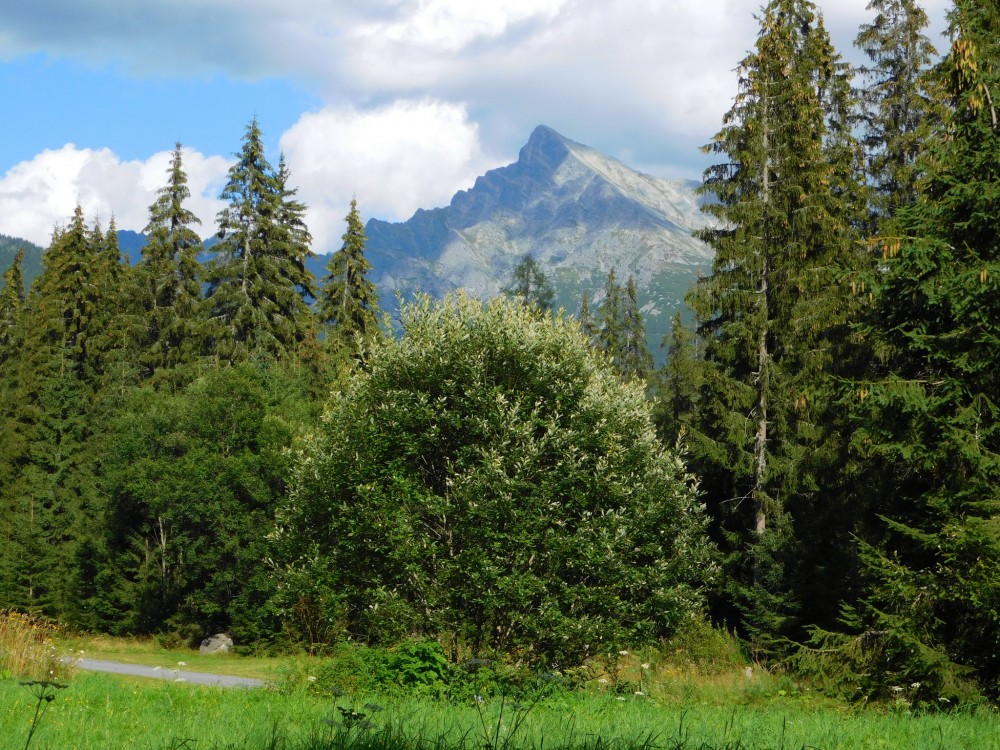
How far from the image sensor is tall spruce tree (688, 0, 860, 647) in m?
27.8

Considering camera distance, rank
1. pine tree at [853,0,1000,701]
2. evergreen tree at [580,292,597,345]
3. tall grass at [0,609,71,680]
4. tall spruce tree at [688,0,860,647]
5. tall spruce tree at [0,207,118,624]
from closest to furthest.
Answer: tall grass at [0,609,71,680]
pine tree at [853,0,1000,701]
tall spruce tree at [688,0,860,647]
tall spruce tree at [0,207,118,624]
evergreen tree at [580,292,597,345]

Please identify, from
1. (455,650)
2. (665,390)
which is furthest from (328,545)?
(665,390)

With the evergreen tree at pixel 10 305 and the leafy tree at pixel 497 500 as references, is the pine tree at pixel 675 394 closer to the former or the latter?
the leafy tree at pixel 497 500

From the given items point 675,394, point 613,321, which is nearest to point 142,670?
point 675,394

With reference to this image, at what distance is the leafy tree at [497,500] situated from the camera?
58.0 feet

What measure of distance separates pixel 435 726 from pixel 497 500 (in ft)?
37.9

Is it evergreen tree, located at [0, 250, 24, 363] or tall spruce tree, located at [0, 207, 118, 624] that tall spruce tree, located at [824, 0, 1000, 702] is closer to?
tall spruce tree, located at [0, 207, 118, 624]

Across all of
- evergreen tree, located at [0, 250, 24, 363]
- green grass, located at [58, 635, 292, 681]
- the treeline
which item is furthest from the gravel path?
evergreen tree, located at [0, 250, 24, 363]

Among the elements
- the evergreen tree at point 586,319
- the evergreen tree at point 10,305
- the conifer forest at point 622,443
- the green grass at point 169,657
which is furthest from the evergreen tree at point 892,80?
the evergreen tree at point 10,305

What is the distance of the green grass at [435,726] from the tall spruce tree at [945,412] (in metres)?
5.38

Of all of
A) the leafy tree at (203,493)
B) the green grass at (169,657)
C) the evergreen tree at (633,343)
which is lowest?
the green grass at (169,657)

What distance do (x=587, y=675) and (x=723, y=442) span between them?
14209 millimetres

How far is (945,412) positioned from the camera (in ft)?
52.2

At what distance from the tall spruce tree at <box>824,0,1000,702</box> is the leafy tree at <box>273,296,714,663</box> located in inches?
182
